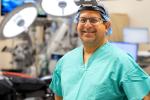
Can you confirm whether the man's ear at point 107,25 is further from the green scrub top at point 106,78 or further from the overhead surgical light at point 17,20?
A: the overhead surgical light at point 17,20

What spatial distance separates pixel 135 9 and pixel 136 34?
0.44 m

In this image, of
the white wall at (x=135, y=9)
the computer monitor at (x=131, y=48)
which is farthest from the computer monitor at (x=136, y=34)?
the computer monitor at (x=131, y=48)

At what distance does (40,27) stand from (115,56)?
3.04 m

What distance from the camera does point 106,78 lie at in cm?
158

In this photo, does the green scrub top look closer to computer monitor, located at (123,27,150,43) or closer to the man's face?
the man's face

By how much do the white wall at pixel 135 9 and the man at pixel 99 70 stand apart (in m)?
2.54

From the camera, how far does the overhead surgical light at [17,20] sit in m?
3.03

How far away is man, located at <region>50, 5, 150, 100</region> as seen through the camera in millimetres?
1568

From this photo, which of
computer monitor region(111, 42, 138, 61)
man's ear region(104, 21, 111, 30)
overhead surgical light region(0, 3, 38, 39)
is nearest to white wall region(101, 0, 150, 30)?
computer monitor region(111, 42, 138, 61)

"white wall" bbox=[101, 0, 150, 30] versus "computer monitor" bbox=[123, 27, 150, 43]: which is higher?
"white wall" bbox=[101, 0, 150, 30]

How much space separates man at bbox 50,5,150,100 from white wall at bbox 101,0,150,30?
254cm

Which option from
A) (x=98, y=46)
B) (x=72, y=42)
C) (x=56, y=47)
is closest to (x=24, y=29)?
(x=56, y=47)

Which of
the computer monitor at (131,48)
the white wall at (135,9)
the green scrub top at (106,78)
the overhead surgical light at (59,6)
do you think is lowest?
the computer monitor at (131,48)

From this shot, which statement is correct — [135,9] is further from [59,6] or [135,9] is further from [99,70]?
[99,70]
